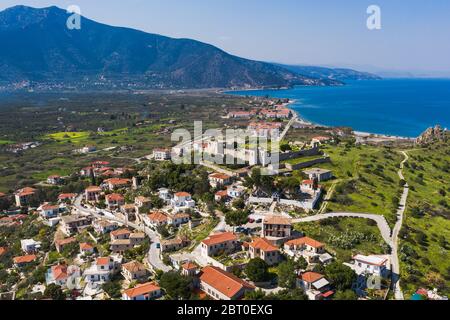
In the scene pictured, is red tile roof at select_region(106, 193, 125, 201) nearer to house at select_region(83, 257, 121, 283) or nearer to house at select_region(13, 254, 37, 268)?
house at select_region(13, 254, 37, 268)

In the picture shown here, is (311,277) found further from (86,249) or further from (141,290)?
(86,249)

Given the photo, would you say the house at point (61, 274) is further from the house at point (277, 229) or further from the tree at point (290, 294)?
the tree at point (290, 294)

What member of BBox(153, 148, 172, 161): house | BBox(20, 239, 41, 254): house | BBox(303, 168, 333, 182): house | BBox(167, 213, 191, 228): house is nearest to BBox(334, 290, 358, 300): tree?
BBox(167, 213, 191, 228): house

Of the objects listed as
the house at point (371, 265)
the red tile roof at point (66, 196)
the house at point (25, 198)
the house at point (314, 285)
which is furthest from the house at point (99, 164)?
the house at point (371, 265)

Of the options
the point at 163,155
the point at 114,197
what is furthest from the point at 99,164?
the point at 114,197

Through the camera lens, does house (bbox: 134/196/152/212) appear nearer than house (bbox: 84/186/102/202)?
Yes
